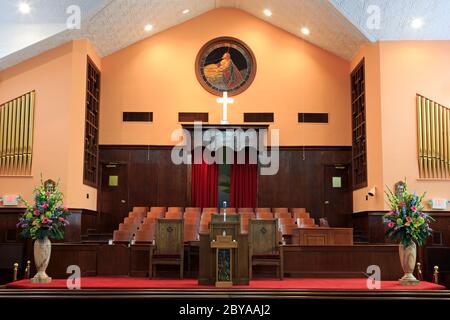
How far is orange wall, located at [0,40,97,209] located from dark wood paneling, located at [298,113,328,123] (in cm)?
544

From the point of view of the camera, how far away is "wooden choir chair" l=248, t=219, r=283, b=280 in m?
8.19

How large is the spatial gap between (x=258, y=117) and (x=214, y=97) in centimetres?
125

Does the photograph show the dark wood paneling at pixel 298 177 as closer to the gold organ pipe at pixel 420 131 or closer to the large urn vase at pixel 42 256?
the gold organ pipe at pixel 420 131

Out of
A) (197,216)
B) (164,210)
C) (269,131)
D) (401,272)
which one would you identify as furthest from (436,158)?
(164,210)

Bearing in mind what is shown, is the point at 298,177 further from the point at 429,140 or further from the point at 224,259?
the point at 224,259

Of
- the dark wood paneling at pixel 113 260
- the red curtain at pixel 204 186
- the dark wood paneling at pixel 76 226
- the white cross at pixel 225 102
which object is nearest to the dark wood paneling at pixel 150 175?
the red curtain at pixel 204 186

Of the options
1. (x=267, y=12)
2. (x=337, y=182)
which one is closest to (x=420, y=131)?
(x=337, y=182)

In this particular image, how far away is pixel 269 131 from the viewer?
45.0 ft

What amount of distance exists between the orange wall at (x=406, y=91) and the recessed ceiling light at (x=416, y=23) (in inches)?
19.1

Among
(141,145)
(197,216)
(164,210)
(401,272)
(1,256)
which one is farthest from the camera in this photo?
(141,145)

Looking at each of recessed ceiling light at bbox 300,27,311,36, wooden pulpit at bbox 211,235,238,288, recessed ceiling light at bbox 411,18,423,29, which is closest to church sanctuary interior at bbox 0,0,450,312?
wooden pulpit at bbox 211,235,238,288

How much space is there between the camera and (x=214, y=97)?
45.5 feet
